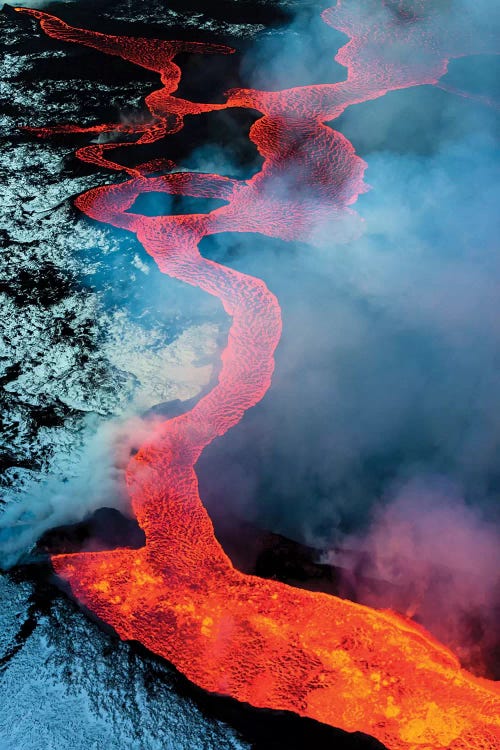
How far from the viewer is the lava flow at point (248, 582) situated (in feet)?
7.93

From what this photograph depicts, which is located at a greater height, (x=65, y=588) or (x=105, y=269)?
(x=105, y=269)

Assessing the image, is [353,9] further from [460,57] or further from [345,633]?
[345,633]

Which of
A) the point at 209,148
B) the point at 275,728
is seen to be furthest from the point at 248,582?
the point at 209,148

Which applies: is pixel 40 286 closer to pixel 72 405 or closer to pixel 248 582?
pixel 72 405

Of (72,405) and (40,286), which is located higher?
(40,286)

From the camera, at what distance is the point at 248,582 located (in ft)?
9.19

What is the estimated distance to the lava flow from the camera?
7.93 ft

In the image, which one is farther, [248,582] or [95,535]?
[95,535]

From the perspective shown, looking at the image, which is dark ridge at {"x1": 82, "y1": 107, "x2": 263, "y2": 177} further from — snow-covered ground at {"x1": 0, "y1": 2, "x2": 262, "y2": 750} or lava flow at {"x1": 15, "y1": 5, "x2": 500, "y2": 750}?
snow-covered ground at {"x1": 0, "y1": 2, "x2": 262, "y2": 750}

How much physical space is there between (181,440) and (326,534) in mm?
1042

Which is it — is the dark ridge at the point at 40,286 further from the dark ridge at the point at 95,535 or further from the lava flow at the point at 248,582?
the dark ridge at the point at 95,535

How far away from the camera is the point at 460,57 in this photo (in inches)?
271

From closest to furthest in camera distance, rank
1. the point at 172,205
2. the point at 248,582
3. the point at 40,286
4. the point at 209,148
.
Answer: the point at 248,582 → the point at 40,286 → the point at 172,205 → the point at 209,148

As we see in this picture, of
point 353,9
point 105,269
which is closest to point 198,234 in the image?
point 105,269
